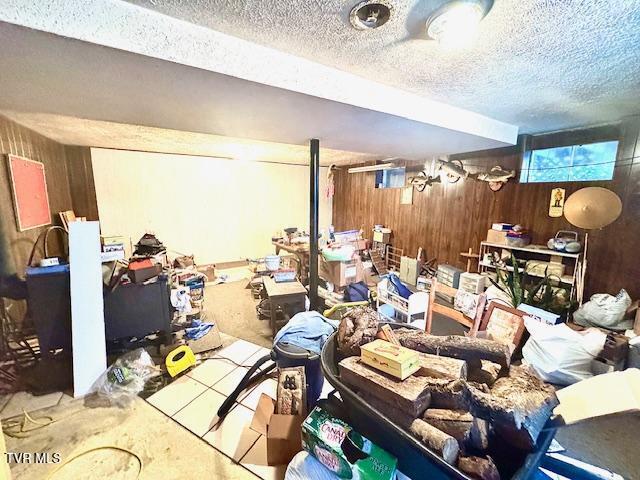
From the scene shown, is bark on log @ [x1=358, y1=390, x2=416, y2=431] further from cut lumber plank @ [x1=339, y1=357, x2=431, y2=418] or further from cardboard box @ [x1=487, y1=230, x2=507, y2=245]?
cardboard box @ [x1=487, y1=230, x2=507, y2=245]

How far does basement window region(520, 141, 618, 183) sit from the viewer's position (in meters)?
2.55

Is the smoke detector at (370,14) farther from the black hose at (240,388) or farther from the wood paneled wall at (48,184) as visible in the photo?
the wood paneled wall at (48,184)

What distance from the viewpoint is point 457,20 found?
0.99 m

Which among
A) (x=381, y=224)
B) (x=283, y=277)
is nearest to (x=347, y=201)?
(x=381, y=224)

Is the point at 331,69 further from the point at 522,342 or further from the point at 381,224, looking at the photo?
the point at 381,224

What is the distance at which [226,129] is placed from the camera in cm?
224

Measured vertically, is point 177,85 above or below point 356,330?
above

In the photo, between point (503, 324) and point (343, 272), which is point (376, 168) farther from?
point (503, 324)

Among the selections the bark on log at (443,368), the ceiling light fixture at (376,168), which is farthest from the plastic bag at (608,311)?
the ceiling light fixture at (376,168)

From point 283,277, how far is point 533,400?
2.51 meters

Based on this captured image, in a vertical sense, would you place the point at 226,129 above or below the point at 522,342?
above

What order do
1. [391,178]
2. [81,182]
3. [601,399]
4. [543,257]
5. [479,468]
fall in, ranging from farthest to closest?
[391,178] < [81,182] < [543,257] < [601,399] < [479,468]

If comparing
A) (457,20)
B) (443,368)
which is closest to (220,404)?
(443,368)

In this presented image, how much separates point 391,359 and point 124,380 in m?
2.09
